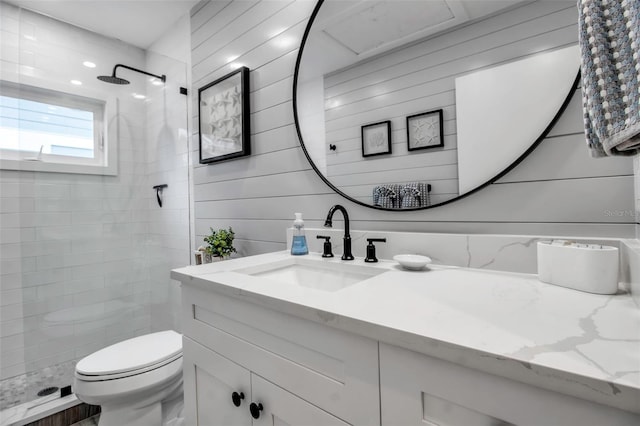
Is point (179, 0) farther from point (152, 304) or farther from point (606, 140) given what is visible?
point (606, 140)

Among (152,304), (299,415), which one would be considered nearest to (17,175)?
(152,304)

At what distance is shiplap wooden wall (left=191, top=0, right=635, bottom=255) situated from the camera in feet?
2.46

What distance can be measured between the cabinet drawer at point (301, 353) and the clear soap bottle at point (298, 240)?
418 millimetres

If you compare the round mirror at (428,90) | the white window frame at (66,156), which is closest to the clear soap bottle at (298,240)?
the round mirror at (428,90)

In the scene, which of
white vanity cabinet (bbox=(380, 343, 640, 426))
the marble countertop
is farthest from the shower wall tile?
white vanity cabinet (bbox=(380, 343, 640, 426))

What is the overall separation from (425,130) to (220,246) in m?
1.17

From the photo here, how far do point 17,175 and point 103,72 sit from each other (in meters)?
0.87

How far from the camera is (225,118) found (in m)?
1.70

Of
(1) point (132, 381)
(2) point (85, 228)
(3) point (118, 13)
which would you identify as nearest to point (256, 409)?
(1) point (132, 381)

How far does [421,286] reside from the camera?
2.31 feet

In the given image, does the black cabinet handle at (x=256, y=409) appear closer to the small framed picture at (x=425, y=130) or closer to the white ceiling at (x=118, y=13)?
the small framed picture at (x=425, y=130)

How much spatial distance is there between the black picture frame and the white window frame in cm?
75

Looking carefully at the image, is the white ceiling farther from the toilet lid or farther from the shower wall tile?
the toilet lid

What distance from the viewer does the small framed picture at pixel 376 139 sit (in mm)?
1067
